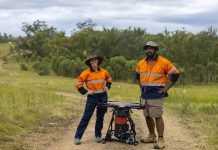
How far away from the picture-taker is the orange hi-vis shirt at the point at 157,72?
9406 mm

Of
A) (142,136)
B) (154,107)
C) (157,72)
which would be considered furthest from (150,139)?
(157,72)

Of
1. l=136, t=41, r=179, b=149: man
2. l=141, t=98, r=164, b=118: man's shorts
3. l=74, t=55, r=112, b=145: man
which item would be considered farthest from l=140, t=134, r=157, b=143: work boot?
l=74, t=55, r=112, b=145: man

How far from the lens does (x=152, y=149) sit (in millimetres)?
9484

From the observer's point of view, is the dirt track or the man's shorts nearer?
the man's shorts

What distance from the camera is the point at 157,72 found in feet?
31.0

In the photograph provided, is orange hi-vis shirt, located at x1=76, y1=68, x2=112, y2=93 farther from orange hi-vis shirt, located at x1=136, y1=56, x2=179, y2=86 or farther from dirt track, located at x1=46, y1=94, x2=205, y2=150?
dirt track, located at x1=46, y1=94, x2=205, y2=150

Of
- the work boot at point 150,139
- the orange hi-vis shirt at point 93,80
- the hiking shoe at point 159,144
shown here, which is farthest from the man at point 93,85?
the hiking shoe at point 159,144

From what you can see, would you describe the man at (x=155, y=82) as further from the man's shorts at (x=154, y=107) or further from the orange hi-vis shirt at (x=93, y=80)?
the orange hi-vis shirt at (x=93, y=80)

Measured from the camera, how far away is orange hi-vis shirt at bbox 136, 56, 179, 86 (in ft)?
30.9

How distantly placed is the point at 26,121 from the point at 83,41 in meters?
44.0

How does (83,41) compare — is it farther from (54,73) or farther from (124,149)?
(124,149)

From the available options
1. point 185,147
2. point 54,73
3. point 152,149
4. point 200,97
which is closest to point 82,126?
point 152,149

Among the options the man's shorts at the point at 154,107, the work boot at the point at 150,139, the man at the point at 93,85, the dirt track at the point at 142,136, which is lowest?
the dirt track at the point at 142,136

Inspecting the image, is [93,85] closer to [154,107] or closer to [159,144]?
[154,107]
